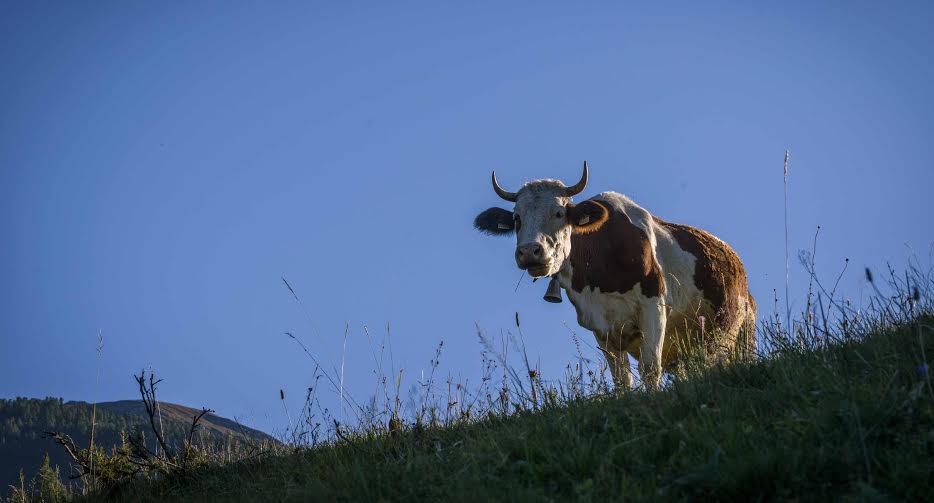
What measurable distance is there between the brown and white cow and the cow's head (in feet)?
0.04

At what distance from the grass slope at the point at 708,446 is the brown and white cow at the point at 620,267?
4.09 meters

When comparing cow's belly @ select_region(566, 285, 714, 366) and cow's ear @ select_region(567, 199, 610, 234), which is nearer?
cow's belly @ select_region(566, 285, 714, 366)

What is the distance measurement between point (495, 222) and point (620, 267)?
199 cm

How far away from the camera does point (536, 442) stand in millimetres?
4133

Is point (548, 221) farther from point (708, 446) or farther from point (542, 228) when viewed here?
point (708, 446)

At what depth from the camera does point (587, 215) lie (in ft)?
31.5

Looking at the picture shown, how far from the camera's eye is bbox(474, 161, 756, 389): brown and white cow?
30.3 ft

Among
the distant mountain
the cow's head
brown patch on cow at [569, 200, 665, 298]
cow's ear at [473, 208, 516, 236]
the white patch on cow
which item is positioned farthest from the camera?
the distant mountain

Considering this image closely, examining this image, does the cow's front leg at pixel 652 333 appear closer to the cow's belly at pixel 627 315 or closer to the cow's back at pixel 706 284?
the cow's belly at pixel 627 315

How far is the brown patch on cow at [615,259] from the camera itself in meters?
9.37

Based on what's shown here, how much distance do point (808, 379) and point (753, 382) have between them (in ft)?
1.43

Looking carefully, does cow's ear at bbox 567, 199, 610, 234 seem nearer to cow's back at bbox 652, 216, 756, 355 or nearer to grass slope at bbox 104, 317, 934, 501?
cow's back at bbox 652, 216, 756, 355

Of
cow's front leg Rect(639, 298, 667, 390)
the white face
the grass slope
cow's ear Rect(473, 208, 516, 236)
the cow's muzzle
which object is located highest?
cow's ear Rect(473, 208, 516, 236)

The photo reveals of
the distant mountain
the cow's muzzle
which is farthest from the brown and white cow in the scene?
the distant mountain
